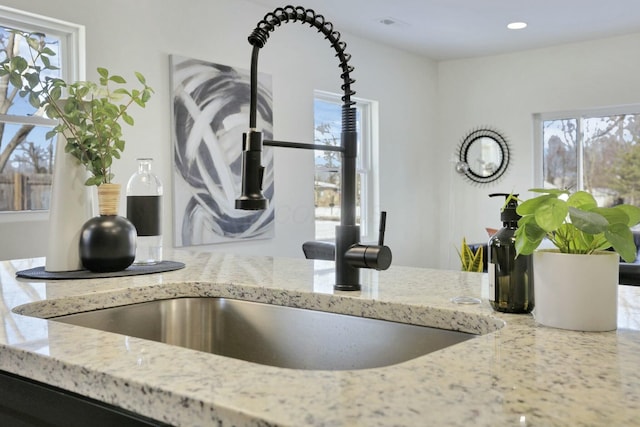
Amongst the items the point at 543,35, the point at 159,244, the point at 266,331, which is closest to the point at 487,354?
the point at 266,331

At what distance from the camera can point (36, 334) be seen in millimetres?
841

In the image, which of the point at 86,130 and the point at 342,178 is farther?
the point at 86,130

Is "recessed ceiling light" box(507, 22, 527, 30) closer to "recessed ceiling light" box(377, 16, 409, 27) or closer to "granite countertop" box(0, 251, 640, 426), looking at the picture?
"recessed ceiling light" box(377, 16, 409, 27)

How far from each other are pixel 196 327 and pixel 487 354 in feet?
2.48

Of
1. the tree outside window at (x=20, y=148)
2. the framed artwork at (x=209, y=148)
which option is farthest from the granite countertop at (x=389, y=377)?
the framed artwork at (x=209, y=148)

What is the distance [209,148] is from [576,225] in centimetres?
338

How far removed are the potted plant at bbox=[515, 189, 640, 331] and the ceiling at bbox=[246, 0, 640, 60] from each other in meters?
3.80

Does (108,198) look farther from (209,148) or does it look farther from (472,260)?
(472,260)

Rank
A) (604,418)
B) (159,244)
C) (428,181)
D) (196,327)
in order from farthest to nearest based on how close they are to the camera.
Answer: (428,181) → (159,244) → (196,327) → (604,418)

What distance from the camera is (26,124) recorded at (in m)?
3.21

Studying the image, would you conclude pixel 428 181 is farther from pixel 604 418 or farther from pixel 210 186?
pixel 604 418

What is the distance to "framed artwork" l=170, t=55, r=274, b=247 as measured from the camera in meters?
3.84

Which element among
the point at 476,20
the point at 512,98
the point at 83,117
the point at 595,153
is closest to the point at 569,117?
the point at 595,153

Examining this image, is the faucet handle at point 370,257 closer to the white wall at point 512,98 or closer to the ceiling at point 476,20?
the ceiling at point 476,20
